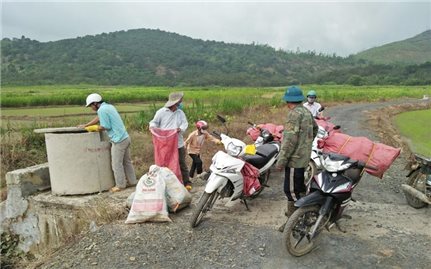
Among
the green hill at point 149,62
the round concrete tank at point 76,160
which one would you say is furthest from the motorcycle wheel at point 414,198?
the green hill at point 149,62

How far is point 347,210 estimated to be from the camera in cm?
538

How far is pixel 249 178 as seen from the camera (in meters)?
5.21

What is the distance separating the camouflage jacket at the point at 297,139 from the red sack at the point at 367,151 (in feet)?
3.50

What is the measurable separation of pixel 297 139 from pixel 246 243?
127 centimetres

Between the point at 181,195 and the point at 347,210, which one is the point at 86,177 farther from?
the point at 347,210

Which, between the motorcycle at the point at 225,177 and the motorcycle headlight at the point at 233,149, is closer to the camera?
the motorcycle at the point at 225,177

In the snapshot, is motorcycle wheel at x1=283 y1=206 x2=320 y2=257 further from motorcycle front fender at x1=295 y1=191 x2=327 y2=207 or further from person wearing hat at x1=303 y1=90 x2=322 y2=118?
person wearing hat at x1=303 y1=90 x2=322 y2=118

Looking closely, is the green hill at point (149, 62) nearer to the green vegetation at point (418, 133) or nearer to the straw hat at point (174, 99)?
the green vegetation at point (418, 133)

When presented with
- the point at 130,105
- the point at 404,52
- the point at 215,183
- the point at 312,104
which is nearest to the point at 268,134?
the point at 312,104

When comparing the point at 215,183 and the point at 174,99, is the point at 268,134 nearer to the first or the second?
the point at 174,99

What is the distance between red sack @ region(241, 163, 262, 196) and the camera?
5.18m

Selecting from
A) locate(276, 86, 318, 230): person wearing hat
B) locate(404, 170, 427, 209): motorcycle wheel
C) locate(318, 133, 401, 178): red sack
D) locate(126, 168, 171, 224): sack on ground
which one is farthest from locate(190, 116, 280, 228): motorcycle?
locate(404, 170, 427, 209): motorcycle wheel

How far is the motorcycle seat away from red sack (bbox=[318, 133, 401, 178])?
75cm

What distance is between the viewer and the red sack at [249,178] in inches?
204
